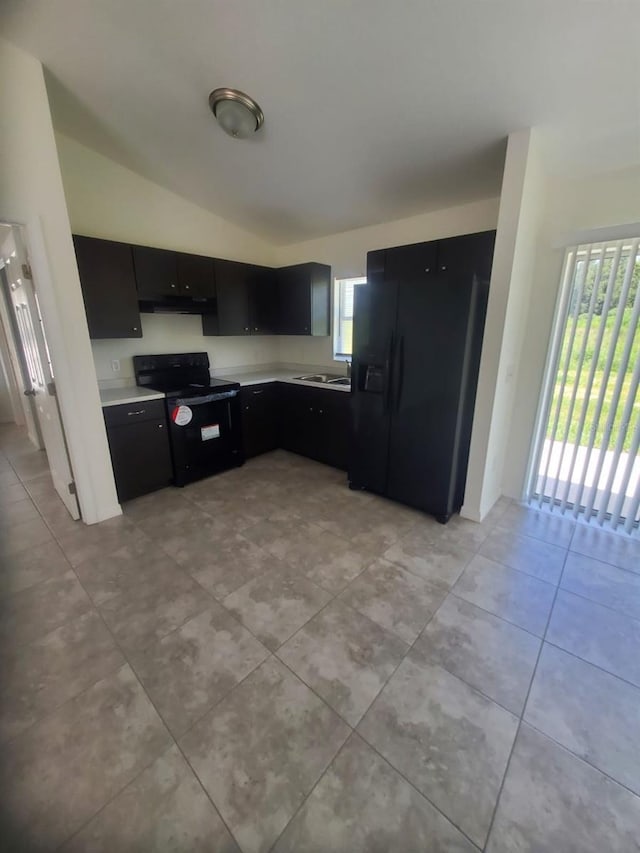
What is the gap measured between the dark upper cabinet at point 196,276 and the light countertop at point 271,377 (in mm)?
913

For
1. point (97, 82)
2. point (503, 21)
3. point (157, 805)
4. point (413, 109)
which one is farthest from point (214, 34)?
point (157, 805)

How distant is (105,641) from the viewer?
1671 millimetres

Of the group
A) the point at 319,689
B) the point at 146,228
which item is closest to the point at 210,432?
the point at 146,228

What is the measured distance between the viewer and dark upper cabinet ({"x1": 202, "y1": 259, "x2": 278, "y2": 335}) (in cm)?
355

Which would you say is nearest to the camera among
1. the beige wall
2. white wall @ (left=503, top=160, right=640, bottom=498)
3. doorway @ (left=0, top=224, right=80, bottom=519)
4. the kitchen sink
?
white wall @ (left=503, top=160, right=640, bottom=498)

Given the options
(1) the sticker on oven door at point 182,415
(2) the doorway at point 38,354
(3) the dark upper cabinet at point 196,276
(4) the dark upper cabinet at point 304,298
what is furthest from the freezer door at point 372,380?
(2) the doorway at point 38,354

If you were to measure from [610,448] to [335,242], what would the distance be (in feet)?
10.8

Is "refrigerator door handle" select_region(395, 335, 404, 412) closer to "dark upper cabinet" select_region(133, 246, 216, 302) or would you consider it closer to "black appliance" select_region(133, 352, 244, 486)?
"black appliance" select_region(133, 352, 244, 486)

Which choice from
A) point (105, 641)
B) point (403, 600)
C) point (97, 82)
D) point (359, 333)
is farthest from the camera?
point (359, 333)

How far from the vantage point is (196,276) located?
3299 mm

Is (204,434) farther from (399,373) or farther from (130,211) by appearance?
(130,211)

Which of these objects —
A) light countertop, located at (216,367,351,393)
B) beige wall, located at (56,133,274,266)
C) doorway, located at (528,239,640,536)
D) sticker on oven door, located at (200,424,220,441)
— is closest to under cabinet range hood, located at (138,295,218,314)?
beige wall, located at (56,133,274,266)

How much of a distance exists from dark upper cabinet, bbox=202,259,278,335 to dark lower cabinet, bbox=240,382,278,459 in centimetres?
71

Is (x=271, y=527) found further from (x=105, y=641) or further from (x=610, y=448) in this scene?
(x=610, y=448)
